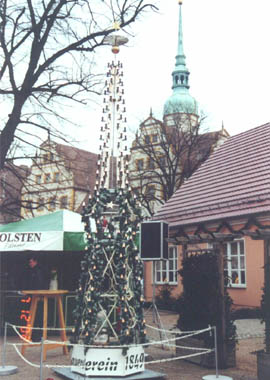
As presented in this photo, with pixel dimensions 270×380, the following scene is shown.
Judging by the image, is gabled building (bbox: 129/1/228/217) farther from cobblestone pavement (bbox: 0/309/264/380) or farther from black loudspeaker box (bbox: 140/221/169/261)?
black loudspeaker box (bbox: 140/221/169/261)

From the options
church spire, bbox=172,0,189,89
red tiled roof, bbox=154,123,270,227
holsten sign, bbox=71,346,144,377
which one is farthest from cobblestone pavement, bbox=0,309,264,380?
church spire, bbox=172,0,189,89

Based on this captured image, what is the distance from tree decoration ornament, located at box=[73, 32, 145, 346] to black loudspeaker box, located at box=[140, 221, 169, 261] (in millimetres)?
1442

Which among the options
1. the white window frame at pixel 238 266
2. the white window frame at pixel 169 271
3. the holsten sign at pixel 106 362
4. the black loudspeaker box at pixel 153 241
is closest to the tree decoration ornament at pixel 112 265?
the holsten sign at pixel 106 362

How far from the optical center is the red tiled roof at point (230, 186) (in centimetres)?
941

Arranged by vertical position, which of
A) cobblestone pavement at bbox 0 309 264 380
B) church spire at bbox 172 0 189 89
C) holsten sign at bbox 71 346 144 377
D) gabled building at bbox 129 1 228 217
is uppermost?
church spire at bbox 172 0 189 89

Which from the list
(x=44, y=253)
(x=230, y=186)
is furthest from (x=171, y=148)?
(x=230, y=186)

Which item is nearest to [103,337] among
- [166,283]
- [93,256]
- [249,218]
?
[93,256]

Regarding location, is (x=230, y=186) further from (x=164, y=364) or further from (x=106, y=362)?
(x=106, y=362)

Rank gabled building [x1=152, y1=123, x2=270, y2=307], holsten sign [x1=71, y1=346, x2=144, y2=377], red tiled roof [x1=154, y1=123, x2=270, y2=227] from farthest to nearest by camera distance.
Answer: red tiled roof [x1=154, y1=123, x2=270, y2=227], gabled building [x1=152, y1=123, x2=270, y2=307], holsten sign [x1=71, y1=346, x2=144, y2=377]

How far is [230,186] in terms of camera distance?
10.6m

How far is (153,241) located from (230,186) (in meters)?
2.34

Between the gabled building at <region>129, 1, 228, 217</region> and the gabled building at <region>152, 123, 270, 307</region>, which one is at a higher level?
the gabled building at <region>129, 1, 228, 217</region>

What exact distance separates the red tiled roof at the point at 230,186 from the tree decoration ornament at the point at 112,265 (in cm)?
242

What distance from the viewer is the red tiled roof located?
9.41 metres
